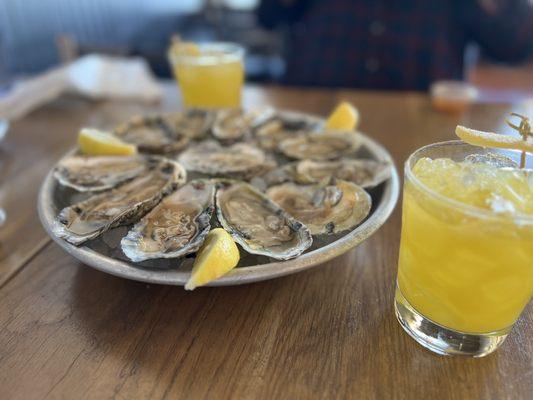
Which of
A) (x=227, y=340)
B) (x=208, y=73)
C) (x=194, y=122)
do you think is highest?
(x=208, y=73)

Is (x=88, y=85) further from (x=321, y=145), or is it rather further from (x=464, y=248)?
(x=464, y=248)

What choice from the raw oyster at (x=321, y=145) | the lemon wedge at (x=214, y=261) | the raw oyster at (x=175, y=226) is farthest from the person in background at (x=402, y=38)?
the lemon wedge at (x=214, y=261)

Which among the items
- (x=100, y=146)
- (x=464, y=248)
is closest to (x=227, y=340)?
(x=464, y=248)

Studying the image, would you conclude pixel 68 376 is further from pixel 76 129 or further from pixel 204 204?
pixel 76 129

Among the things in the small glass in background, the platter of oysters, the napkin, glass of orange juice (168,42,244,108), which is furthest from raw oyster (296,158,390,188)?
the napkin

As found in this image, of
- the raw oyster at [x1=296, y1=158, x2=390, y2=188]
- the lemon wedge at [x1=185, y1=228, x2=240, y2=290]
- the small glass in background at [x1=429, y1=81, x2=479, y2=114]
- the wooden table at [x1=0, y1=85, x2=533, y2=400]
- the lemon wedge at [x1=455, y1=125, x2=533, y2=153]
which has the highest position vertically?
the lemon wedge at [x1=455, y1=125, x2=533, y2=153]

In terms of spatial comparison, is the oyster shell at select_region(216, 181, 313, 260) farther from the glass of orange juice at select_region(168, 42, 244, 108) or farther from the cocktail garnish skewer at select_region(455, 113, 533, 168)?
the glass of orange juice at select_region(168, 42, 244, 108)

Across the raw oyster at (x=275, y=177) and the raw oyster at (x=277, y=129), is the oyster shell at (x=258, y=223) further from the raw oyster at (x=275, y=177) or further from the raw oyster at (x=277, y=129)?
the raw oyster at (x=277, y=129)
